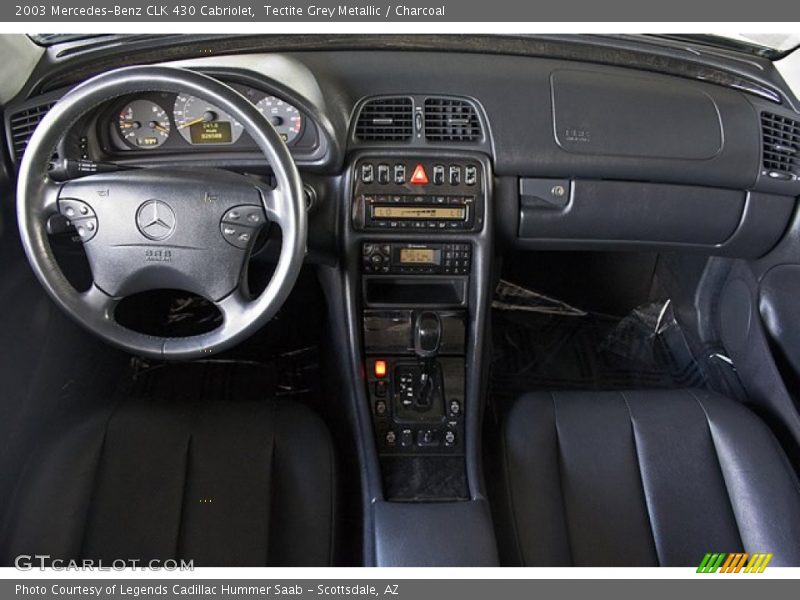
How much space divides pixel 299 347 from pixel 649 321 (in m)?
1.10

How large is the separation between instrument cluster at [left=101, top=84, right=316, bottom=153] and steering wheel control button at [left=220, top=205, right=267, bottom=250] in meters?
0.23

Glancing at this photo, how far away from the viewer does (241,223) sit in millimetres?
1108

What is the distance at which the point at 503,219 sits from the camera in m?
1.45

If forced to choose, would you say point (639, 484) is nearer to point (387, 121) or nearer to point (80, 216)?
point (387, 121)

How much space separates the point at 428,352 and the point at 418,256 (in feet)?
0.67

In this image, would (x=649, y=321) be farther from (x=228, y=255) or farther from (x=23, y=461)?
(x=23, y=461)

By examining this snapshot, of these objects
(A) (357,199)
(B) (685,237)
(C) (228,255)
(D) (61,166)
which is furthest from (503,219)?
(D) (61,166)

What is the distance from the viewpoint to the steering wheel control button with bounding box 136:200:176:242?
3.62 feet

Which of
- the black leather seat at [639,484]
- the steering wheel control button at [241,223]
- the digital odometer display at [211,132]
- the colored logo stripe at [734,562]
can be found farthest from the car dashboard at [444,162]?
the colored logo stripe at [734,562]

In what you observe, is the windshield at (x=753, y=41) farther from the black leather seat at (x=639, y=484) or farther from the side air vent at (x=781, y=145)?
the black leather seat at (x=639, y=484)

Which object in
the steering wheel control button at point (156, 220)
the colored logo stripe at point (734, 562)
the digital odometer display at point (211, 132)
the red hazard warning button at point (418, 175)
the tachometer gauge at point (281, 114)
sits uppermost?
the tachometer gauge at point (281, 114)

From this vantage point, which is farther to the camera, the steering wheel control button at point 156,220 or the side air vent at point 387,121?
the side air vent at point 387,121

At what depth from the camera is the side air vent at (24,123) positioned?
1.30 m

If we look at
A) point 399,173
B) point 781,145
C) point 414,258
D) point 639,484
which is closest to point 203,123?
point 399,173
